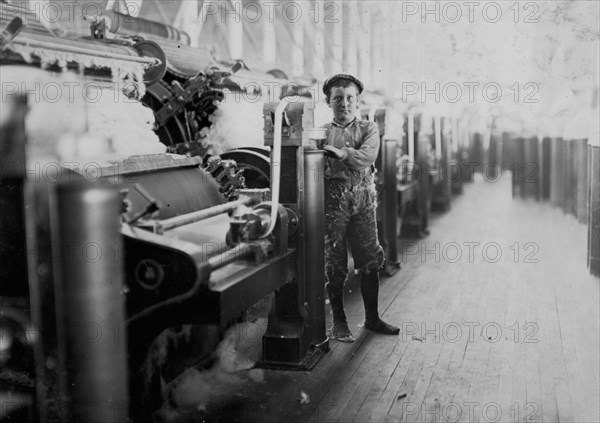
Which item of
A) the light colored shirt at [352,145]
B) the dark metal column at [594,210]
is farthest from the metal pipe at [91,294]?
the dark metal column at [594,210]

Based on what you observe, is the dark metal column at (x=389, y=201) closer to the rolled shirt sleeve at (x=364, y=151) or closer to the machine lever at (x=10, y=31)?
the rolled shirt sleeve at (x=364, y=151)

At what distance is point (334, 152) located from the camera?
4.35 meters

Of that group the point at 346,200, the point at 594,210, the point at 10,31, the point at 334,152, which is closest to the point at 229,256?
the point at 10,31

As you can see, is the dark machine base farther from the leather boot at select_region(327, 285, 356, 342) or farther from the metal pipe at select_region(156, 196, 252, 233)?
the metal pipe at select_region(156, 196, 252, 233)

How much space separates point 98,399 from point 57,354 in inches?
9.3

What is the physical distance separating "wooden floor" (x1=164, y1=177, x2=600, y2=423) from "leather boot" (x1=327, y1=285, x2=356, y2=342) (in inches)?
3.9

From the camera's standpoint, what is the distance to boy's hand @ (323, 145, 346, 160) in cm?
432

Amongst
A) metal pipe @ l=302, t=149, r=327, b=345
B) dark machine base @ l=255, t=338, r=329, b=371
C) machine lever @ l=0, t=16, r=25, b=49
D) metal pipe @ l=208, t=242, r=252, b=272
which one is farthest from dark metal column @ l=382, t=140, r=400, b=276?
machine lever @ l=0, t=16, r=25, b=49

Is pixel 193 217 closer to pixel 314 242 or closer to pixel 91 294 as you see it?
pixel 91 294

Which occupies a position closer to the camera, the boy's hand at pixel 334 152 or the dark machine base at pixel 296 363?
the dark machine base at pixel 296 363

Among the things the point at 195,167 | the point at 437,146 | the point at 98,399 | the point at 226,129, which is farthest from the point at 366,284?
the point at 437,146

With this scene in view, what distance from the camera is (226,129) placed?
229 inches

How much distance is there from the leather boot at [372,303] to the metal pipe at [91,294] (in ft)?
7.71

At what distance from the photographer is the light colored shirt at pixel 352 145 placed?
4.62 metres
